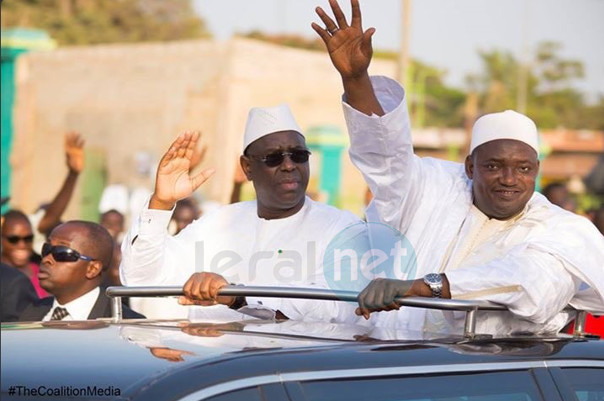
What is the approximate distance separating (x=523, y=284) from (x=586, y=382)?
1.62 ft

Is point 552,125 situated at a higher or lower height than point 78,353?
higher

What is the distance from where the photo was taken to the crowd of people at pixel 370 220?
14.0 ft

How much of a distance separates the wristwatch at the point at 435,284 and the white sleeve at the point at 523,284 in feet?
0.13

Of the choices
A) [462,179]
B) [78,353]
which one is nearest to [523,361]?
[78,353]

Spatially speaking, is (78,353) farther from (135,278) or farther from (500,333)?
(135,278)

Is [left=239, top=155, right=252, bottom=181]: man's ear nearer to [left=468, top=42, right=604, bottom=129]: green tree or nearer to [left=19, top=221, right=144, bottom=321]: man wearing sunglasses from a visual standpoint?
[left=19, top=221, right=144, bottom=321]: man wearing sunglasses

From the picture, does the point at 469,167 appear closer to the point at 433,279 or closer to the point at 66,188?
the point at 433,279

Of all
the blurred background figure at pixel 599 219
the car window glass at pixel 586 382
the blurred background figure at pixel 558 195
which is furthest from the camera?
the blurred background figure at pixel 558 195

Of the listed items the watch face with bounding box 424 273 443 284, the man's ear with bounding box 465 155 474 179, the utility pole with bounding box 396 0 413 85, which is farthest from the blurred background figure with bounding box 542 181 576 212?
the utility pole with bounding box 396 0 413 85

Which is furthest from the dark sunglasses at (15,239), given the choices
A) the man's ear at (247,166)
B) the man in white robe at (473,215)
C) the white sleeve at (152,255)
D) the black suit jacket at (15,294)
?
the man in white robe at (473,215)

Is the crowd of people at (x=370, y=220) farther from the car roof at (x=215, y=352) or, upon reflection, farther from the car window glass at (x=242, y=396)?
the car window glass at (x=242, y=396)

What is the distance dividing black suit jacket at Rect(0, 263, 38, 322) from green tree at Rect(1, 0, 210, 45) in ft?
133

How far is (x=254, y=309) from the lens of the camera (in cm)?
472

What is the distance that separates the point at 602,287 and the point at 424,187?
0.93 m
